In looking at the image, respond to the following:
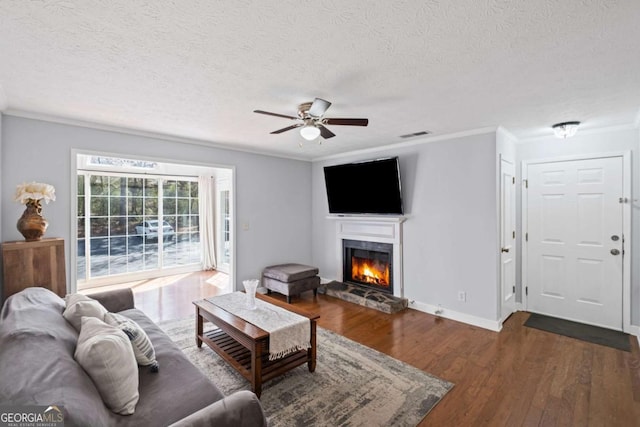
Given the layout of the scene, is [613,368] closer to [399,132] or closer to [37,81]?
[399,132]

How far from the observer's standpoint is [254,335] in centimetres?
225

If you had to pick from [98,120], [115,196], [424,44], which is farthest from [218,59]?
[115,196]

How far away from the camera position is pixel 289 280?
4.43m

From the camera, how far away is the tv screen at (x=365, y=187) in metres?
4.21

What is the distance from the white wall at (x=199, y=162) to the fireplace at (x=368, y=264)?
902 mm

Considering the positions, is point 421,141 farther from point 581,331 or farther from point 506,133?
point 581,331

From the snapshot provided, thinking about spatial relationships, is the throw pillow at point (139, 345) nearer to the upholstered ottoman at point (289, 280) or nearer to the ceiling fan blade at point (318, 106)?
the ceiling fan blade at point (318, 106)

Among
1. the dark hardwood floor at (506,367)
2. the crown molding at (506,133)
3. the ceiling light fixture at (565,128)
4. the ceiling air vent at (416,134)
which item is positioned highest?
the ceiling air vent at (416,134)

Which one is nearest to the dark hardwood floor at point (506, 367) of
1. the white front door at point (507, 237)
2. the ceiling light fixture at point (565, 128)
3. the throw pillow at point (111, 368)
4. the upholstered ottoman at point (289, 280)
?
the white front door at point (507, 237)

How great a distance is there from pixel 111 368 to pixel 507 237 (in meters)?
4.11

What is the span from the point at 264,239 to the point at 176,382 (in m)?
3.39

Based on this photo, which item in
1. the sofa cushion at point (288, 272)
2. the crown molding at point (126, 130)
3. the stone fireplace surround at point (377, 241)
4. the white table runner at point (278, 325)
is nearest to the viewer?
the white table runner at point (278, 325)

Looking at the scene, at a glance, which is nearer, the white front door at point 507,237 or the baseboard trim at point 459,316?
the baseboard trim at point 459,316

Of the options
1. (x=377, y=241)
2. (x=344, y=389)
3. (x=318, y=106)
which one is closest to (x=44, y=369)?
(x=344, y=389)
